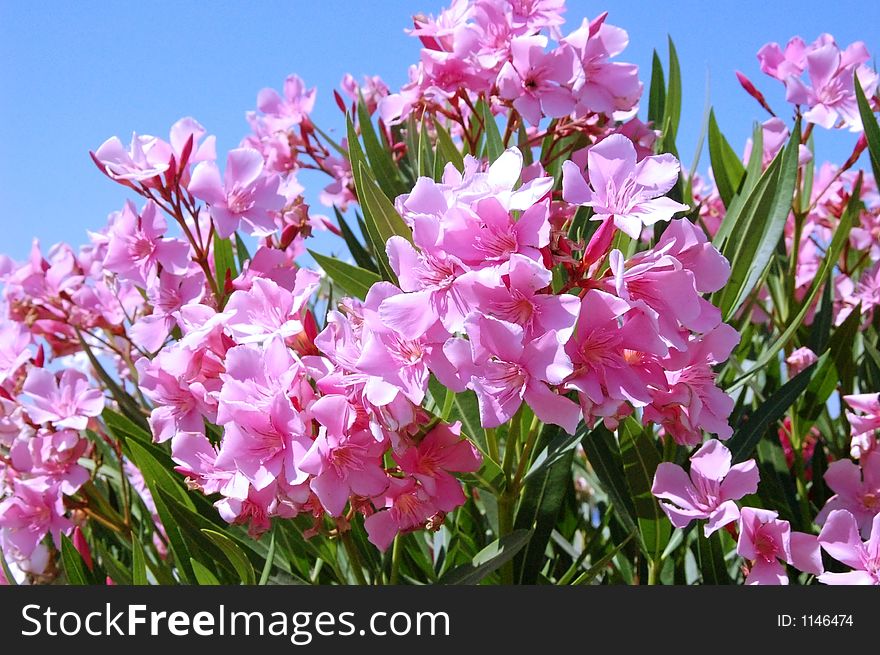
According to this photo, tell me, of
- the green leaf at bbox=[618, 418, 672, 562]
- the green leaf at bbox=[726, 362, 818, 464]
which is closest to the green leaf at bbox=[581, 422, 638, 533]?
the green leaf at bbox=[618, 418, 672, 562]

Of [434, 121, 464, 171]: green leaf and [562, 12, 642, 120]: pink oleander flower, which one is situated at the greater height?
[562, 12, 642, 120]: pink oleander flower

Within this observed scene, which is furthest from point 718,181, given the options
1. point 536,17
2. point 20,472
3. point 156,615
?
point 20,472

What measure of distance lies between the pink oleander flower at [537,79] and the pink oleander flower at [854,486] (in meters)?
0.56

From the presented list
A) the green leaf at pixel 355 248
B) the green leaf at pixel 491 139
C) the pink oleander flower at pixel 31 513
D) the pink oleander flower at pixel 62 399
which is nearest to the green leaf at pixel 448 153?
the green leaf at pixel 491 139

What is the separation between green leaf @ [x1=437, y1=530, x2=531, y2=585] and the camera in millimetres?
904

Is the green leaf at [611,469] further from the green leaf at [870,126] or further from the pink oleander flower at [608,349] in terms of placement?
the green leaf at [870,126]

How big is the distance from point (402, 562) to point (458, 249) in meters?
0.67

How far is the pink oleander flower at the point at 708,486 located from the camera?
898mm

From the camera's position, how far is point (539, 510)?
3.59 feet

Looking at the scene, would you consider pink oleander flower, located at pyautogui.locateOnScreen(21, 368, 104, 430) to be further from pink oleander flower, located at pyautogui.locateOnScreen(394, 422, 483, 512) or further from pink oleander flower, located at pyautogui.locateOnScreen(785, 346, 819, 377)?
pink oleander flower, located at pyautogui.locateOnScreen(785, 346, 819, 377)

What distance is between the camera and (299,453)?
0.75 metres

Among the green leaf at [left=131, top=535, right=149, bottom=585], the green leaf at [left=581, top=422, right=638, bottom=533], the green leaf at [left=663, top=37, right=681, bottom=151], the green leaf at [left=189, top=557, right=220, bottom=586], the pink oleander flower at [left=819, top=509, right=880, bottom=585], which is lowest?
the pink oleander flower at [left=819, top=509, right=880, bottom=585]

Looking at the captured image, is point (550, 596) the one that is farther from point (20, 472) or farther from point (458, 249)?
point (20, 472)

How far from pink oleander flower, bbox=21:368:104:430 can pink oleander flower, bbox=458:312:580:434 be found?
28.7 inches
